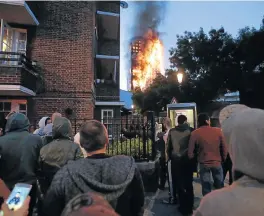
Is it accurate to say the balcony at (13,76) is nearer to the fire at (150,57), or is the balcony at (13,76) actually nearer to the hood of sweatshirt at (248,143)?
the hood of sweatshirt at (248,143)

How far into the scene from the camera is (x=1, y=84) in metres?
9.66

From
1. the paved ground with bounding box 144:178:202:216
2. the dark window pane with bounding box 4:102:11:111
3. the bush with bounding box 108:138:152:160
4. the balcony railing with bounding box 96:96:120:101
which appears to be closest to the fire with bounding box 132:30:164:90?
the balcony railing with bounding box 96:96:120:101

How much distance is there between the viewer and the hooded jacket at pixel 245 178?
1.35m

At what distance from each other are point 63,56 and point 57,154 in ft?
31.7

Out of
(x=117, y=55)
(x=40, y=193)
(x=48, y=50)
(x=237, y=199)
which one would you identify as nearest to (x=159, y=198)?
(x=40, y=193)

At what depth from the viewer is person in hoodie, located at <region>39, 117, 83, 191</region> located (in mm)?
3445

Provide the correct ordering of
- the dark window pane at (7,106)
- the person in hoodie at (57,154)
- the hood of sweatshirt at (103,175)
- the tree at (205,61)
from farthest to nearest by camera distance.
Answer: the tree at (205,61) < the dark window pane at (7,106) < the person in hoodie at (57,154) < the hood of sweatshirt at (103,175)

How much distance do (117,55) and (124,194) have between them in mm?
16051

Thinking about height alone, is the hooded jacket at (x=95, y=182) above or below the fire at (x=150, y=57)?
below

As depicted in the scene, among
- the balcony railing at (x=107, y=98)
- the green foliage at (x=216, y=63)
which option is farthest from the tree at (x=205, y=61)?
the balcony railing at (x=107, y=98)

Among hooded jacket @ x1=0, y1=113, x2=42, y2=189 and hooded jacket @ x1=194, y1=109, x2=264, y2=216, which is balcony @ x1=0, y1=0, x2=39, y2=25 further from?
hooded jacket @ x1=194, y1=109, x2=264, y2=216

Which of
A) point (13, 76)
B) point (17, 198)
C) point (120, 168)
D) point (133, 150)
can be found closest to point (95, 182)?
point (120, 168)

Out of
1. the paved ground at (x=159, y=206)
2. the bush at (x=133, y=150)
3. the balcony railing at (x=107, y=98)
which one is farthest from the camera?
the balcony railing at (x=107, y=98)

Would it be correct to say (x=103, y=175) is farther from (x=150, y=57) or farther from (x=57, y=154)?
(x=150, y=57)
